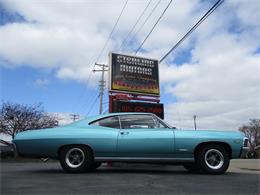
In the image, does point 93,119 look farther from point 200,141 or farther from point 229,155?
point 229,155

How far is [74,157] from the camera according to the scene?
7.16 meters

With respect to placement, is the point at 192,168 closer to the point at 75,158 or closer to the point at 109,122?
the point at 109,122

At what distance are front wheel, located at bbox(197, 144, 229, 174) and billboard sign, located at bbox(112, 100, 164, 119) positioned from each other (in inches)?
330

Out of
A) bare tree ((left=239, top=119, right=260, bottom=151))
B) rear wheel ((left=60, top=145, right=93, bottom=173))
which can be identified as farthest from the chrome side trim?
bare tree ((left=239, top=119, right=260, bottom=151))

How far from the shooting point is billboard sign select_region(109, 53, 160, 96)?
18.7 metres

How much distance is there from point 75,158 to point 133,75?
12497 millimetres

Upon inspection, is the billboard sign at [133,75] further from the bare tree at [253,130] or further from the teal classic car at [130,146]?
the bare tree at [253,130]

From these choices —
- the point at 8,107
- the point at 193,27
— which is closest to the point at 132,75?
the point at 193,27

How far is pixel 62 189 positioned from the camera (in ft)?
16.1

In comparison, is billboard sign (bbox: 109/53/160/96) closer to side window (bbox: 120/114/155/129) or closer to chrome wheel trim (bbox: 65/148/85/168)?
side window (bbox: 120/114/155/129)

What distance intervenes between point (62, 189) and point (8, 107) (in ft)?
102

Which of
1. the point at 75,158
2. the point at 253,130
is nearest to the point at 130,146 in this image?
the point at 75,158

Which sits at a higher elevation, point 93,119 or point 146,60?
point 146,60

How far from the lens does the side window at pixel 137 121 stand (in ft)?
24.3
